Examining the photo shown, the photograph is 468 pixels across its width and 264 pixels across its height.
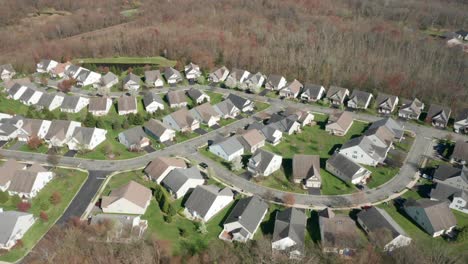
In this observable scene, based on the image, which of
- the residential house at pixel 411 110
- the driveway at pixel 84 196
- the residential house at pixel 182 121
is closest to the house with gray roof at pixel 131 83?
the residential house at pixel 182 121

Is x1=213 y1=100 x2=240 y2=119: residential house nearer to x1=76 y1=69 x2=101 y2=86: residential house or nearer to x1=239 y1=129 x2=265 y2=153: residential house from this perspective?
x1=239 y1=129 x2=265 y2=153: residential house

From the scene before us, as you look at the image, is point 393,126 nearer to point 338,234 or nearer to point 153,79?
point 338,234

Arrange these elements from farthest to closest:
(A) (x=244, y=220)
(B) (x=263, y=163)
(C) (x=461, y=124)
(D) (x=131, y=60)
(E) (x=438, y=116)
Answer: (D) (x=131, y=60) → (E) (x=438, y=116) → (C) (x=461, y=124) → (B) (x=263, y=163) → (A) (x=244, y=220)

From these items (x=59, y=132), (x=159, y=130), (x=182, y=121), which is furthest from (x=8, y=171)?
(x=182, y=121)

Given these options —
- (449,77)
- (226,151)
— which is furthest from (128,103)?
(449,77)

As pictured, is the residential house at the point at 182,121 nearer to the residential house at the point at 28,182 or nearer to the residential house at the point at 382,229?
the residential house at the point at 28,182

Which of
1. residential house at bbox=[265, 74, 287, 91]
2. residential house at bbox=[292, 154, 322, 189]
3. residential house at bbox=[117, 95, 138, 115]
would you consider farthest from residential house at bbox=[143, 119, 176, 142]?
residential house at bbox=[265, 74, 287, 91]
